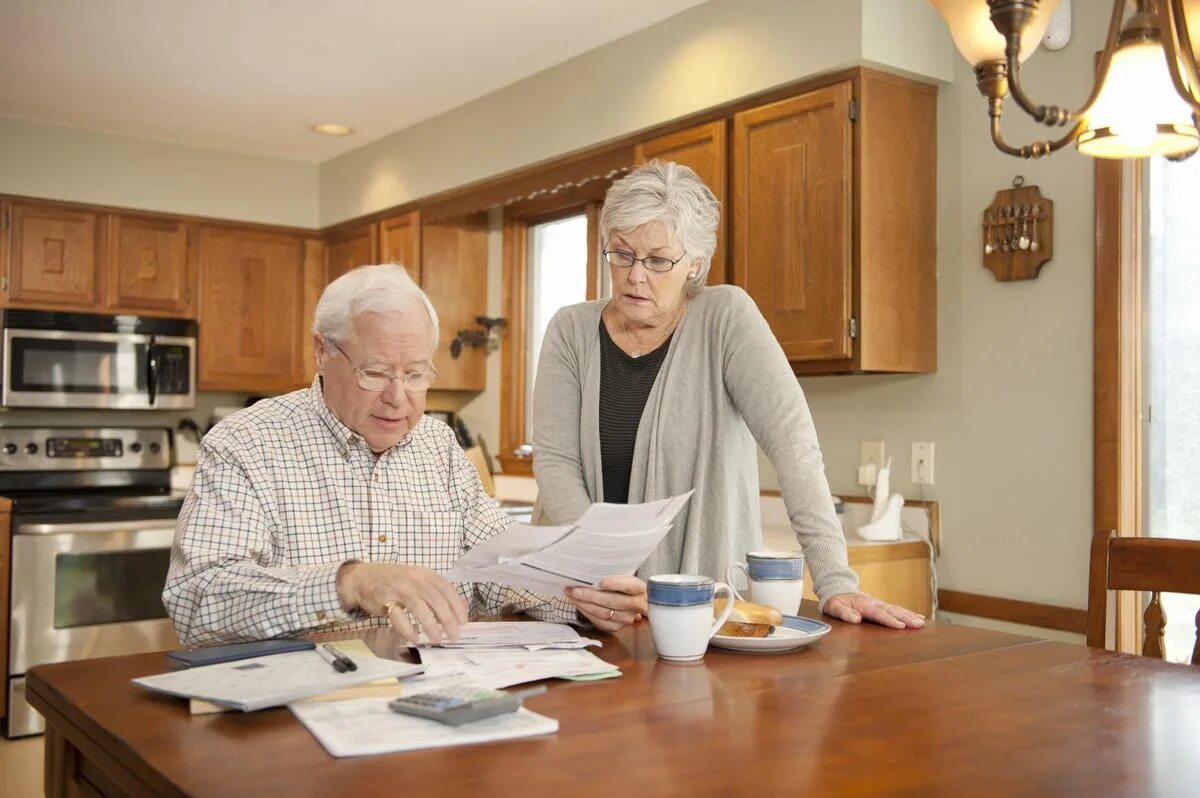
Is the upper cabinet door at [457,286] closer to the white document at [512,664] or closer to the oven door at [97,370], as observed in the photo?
the oven door at [97,370]

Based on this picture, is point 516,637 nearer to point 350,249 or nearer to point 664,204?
point 664,204

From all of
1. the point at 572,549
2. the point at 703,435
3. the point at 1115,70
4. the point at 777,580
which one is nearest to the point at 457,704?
the point at 572,549

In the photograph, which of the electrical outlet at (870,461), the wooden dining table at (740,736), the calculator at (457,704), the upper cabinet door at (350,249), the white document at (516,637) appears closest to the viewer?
the wooden dining table at (740,736)

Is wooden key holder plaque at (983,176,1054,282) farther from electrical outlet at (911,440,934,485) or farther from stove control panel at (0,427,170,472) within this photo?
stove control panel at (0,427,170,472)

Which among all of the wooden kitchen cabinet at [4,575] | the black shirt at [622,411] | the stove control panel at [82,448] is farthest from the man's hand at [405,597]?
the stove control panel at [82,448]

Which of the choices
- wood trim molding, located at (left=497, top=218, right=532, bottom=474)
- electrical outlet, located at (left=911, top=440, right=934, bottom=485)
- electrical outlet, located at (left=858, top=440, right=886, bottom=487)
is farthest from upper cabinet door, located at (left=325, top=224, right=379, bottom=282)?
electrical outlet, located at (left=911, top=440, right=934, bottom=485)

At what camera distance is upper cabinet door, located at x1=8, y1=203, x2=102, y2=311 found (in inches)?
182

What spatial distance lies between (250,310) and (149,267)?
1.56 ft

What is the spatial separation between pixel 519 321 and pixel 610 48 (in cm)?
151

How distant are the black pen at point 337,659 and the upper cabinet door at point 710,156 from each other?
2143mm

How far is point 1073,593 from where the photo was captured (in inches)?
108

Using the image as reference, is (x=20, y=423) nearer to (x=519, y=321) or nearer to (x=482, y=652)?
(x=519, y=321)

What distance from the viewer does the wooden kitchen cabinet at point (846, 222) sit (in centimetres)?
290

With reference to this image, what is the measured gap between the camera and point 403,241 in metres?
4.79
